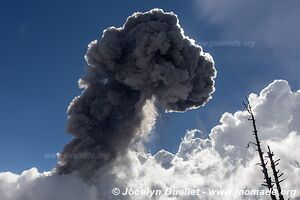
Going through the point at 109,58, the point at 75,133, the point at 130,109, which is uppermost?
the point at 109,58

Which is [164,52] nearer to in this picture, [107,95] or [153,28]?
[153,28]

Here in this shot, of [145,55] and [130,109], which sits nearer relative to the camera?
[145,55]

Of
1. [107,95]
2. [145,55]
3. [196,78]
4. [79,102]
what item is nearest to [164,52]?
[145,55]

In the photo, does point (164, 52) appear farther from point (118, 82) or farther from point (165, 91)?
point (118, 82)

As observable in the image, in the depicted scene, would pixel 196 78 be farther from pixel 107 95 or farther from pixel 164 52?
pixel 107 95

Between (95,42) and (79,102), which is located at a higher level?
(95,42)

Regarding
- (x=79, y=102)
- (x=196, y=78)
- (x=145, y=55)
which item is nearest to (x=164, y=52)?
(x=145, y=55)

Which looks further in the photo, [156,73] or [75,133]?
[75,133]
